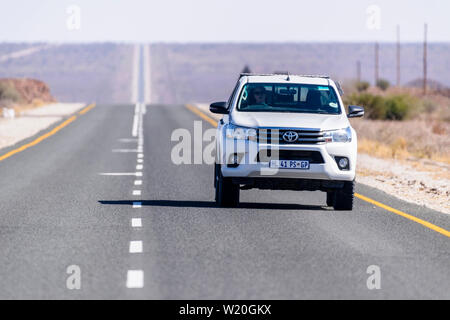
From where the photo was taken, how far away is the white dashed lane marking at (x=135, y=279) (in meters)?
7.98

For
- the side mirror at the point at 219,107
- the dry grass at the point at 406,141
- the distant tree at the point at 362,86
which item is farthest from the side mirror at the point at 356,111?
the distant tree at the point at 362,86

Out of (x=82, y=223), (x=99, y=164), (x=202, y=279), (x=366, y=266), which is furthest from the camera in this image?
(x=99, y=164)

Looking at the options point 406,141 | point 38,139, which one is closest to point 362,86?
point 406,141

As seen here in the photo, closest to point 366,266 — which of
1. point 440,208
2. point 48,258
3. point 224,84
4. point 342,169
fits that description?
point 48,258

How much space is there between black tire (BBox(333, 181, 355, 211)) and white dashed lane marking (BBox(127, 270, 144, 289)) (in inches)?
221

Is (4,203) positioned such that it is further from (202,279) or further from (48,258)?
(202,279)

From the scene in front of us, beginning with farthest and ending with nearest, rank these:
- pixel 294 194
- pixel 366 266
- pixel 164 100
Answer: pixel 164 100 < pixel 294 194 < pixel 366 266

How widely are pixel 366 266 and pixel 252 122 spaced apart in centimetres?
473

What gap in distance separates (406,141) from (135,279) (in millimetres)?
25882

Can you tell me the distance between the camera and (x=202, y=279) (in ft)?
27.2

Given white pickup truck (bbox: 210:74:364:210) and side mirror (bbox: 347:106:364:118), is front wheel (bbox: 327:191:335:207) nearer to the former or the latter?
white pickup truck (bbox: 210:74:364:210)

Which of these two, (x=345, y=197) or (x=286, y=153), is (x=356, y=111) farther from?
(x=286, y=153)

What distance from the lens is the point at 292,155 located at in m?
13.2

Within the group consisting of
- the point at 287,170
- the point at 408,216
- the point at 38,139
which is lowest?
the point at 38,139
